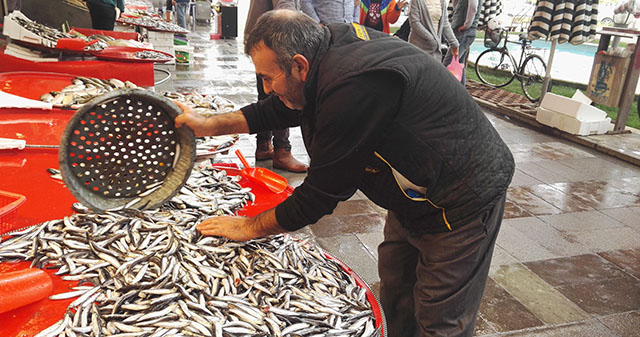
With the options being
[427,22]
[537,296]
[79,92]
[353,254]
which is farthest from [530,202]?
[79,92]

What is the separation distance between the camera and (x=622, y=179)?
668 cm

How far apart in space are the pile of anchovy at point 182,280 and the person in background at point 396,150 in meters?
0.18

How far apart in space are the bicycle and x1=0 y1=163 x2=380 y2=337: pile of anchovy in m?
9.96

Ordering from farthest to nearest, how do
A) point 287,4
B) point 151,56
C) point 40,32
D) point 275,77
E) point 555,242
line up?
point 151,56
point 40,32
point 287,4
point 555,242
point 275,77

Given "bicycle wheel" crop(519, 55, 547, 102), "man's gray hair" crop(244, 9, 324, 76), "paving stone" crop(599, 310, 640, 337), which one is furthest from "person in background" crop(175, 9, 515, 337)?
"bicycle wheel" crop(519, 55, 547, 102)

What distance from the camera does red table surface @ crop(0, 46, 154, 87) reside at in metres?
4.98

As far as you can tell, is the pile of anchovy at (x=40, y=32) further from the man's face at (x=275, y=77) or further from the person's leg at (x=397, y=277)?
the person's leg at (x=397, y=277)

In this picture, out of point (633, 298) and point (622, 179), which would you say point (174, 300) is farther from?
point (622, 179)

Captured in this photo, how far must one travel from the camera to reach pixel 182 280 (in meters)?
2.06

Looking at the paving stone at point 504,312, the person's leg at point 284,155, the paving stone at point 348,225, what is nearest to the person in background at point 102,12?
the person's leg at point 284,155

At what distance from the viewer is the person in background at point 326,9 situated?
5.28m

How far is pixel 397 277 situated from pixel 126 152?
160cm

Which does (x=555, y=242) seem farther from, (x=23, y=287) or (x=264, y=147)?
(x=23, y=287)

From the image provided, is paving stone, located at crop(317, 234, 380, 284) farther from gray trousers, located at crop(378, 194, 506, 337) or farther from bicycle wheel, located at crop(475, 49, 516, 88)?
bicycle wheel, located at crop(475, 49, 516, 88)
